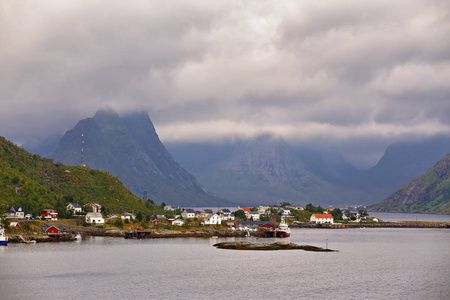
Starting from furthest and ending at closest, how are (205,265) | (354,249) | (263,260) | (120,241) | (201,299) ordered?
1. (120,241)
2. (354,249)
3. (263,260)
4. (205,265)
5. (201,299)

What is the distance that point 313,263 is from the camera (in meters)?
117

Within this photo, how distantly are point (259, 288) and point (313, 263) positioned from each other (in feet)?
105

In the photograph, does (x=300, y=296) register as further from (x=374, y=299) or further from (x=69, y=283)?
(x=69, y=283)

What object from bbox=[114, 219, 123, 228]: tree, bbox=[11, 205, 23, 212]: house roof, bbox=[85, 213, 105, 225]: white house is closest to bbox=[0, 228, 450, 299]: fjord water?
bbox=[11, 205, 23, 212]: house roof

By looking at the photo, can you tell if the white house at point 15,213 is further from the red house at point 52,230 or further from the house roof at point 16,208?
the red house at point 52,230

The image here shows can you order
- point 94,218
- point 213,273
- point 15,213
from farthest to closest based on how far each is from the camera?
point 94,218 < point 15,213 < point 213,273

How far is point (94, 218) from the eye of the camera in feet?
638

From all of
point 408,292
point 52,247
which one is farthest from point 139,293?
point 52,247

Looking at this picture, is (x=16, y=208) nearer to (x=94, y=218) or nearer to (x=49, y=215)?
(x=49, y=215)

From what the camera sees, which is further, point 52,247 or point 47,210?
point 47,210

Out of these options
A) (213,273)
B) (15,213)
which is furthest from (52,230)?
(213,273)

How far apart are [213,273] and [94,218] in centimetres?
10193

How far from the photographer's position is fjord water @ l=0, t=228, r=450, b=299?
83.5 meters

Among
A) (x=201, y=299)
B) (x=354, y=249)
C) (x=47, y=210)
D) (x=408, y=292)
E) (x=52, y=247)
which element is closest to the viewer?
(x=201, y=299)
